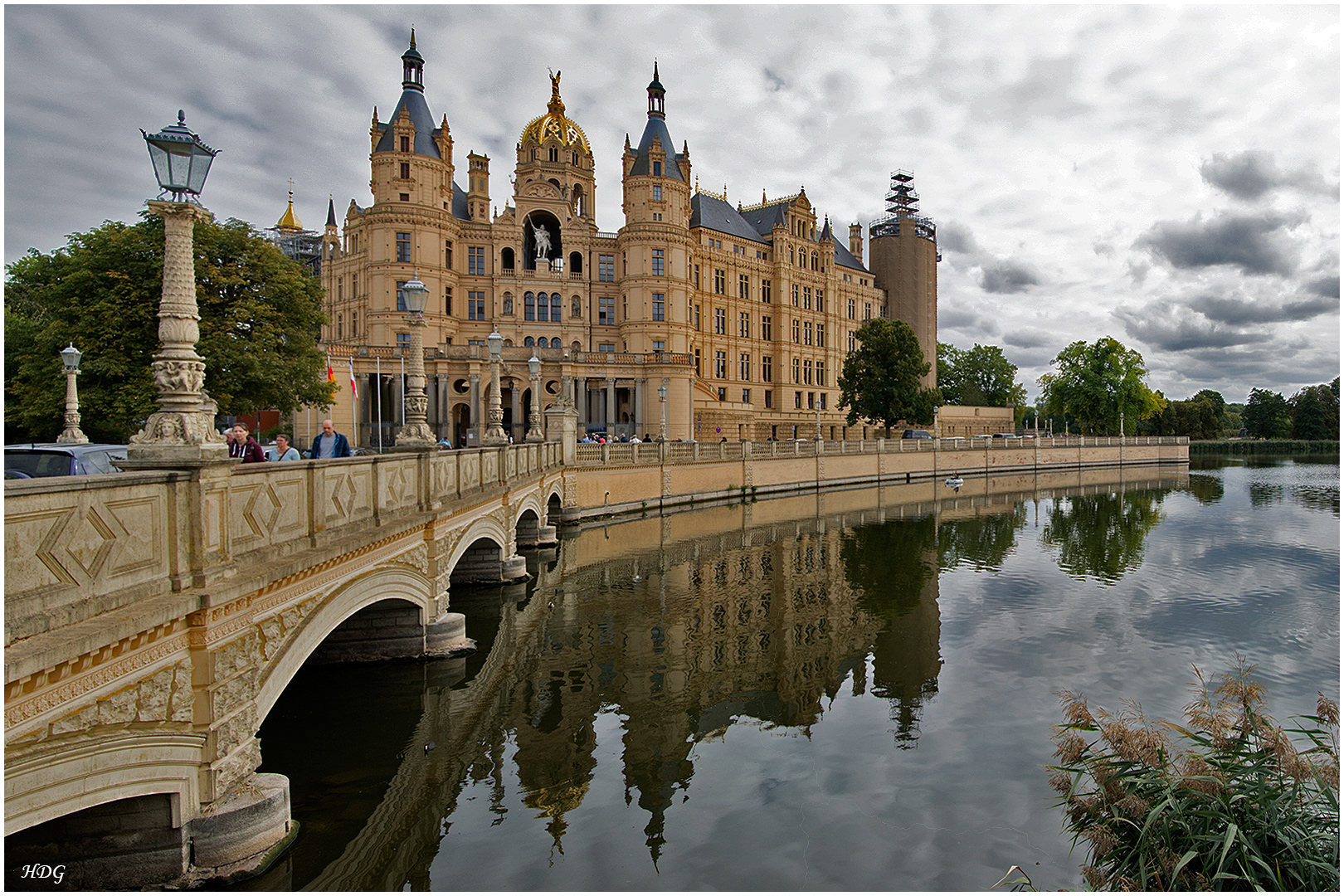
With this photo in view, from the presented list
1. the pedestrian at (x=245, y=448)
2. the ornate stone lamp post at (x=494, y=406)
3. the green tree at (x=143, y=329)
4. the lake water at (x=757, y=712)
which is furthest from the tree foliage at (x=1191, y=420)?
the pedestrian at (x=245, y=448)

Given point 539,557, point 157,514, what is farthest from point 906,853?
point 539,557

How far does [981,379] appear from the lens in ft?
325

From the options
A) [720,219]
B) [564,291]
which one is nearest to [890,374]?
[720,219]

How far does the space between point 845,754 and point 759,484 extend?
109 feet

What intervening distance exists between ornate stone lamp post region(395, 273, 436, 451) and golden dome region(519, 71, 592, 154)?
4690 centimetres

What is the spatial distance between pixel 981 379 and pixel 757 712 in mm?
95813

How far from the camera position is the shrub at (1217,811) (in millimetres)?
5984

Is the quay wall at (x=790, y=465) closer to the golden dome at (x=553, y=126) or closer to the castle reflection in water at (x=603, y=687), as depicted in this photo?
the castle reflection in water at (x=603, y=687)

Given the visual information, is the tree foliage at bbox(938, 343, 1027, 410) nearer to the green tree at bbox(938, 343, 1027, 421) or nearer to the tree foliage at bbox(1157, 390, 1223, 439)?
the green tree at bbox(938, 343, 1027, 421)

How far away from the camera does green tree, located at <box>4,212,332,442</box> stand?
987 inches

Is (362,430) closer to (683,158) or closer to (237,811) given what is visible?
(683,158)

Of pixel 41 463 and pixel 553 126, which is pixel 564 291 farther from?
pixel 41 463

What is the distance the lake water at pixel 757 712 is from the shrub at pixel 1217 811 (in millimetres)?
1739

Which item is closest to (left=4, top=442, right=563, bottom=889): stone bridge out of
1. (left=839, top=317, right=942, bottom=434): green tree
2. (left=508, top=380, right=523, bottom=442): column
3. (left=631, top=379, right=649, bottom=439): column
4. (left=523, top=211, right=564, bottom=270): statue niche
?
(left=508, top=380, right=523, bottom=442): column
